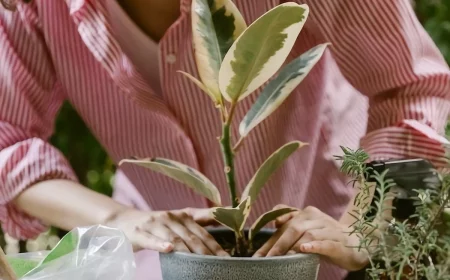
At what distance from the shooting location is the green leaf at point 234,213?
1.63ft

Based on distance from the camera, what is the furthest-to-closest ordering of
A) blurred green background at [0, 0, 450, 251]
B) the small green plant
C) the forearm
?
blurred green background at [0, 0, 450, 251], the forearm, the small green plant

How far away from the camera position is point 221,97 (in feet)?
1.63

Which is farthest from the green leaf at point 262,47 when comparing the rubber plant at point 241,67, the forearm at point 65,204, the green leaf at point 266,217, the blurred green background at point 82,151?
the blurred green background at point 82,151

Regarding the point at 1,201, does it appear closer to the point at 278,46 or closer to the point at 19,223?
the point at 19,223

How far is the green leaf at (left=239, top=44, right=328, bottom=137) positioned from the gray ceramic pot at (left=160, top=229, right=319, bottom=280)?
0.10 metres

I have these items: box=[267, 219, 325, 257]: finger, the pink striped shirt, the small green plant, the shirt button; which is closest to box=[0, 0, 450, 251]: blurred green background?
the pink striped shirt

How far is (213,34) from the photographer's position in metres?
0.50

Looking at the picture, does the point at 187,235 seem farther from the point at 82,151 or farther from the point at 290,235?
the point at 82,151

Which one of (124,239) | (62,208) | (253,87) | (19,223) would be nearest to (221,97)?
(253,87)

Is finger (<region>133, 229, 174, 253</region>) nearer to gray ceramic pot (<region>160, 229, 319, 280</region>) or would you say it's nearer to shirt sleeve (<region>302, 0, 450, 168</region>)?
gray ceramic pot (<region>160, 229, 319, 280</region>)

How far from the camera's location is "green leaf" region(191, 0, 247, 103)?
0.49 m

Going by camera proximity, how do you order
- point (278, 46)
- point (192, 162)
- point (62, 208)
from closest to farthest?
point (278, 46) < point (62, 208) < point (192, 162)

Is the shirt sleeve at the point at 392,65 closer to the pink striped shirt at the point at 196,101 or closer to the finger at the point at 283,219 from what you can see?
the pink striped shirt at the point at 196,101

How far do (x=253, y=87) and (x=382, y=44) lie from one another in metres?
0.32
